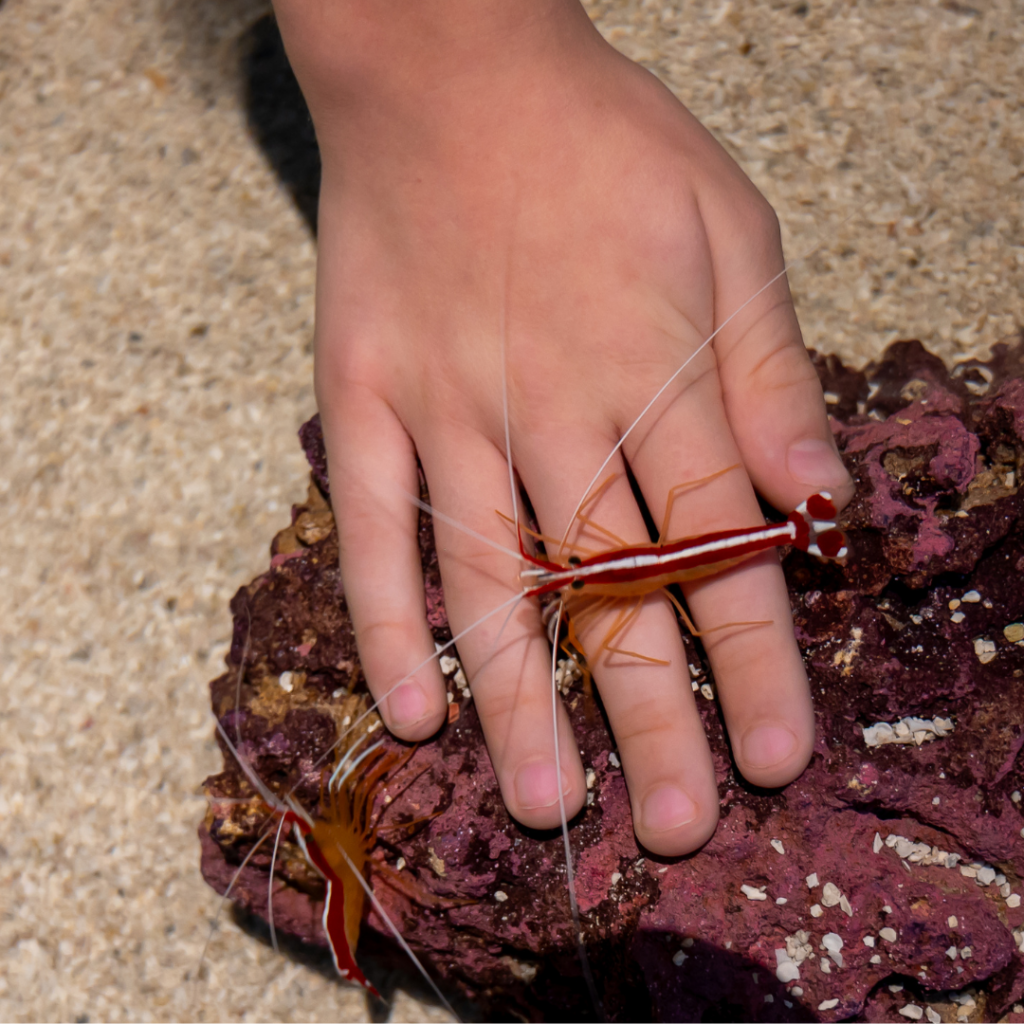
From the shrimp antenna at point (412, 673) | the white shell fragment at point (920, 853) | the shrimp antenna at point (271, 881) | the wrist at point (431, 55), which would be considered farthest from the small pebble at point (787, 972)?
the wrist at point (431, 55)

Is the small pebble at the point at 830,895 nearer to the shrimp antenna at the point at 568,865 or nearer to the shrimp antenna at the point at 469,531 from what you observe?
the shrimp antenna at the point at 568,865

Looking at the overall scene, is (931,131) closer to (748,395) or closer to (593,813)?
(748,395)

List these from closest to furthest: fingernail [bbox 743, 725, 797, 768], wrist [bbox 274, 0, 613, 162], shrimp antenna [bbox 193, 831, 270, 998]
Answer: fingernail [bbox 743, 725, 797, 768]
wrist [bbox 274, 0, 613, 162]
shrimp antenna [bbox 193, 831, 270, 998]

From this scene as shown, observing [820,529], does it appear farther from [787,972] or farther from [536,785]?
[787,972]

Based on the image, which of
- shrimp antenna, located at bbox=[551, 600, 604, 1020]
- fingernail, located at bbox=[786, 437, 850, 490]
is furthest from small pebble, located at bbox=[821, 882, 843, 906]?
fingernail, located at bbox=[786, 437, 850, 490]

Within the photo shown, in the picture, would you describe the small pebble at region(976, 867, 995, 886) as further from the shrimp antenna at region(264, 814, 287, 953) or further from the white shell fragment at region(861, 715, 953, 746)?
the shrimp antenna at region(264, 814, 287, 953)

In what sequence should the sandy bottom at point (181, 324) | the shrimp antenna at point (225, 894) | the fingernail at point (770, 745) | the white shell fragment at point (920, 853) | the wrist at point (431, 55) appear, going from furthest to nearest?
the sandy bottom at point (181, 324), the shrimp antenna at point (225, 894), the wrist at point (431, 55), the white shell fragment at point (920, 853), the fingernail at point (770, 745)
